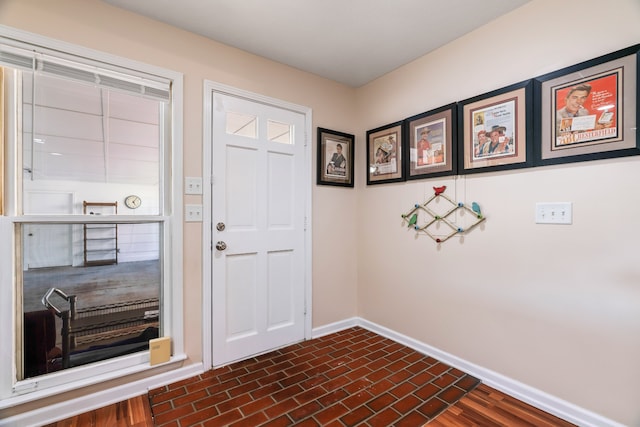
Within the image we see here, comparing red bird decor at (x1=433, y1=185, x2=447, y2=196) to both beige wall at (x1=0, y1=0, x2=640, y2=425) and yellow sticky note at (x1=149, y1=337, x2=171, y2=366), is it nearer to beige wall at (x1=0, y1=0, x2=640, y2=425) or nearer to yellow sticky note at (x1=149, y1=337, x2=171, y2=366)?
beige wall at (x1=0, y1=0, x2=640, y2=425)

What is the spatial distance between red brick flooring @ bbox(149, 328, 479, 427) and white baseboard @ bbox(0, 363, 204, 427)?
0.22 ft

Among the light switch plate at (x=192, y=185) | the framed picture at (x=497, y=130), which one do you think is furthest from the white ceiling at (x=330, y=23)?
the light switch plate at (x=192, y=185)

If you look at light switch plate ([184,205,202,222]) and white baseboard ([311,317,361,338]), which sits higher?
light switch plate ([184,205,202,222])

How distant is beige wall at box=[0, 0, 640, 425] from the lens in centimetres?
147

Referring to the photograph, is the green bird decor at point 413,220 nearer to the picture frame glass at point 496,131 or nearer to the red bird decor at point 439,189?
the red bird decor at point 439,189

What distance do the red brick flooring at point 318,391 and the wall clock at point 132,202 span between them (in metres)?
1.19

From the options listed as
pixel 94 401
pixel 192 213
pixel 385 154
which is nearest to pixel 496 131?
pixel 385 154

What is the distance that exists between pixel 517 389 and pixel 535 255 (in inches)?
33.1

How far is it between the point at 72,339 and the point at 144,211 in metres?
0.87

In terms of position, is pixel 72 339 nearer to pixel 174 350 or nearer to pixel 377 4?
pixel 174 350

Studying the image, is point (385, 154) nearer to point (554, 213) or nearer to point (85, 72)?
point (554, 213)

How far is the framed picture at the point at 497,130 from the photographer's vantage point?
1.76 metres

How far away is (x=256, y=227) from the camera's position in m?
2.35

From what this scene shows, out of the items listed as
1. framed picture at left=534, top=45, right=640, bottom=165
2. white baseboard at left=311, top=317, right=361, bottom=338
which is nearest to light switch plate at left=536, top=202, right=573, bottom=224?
framed picture at left=534, top=45, right=640, bottom=165
